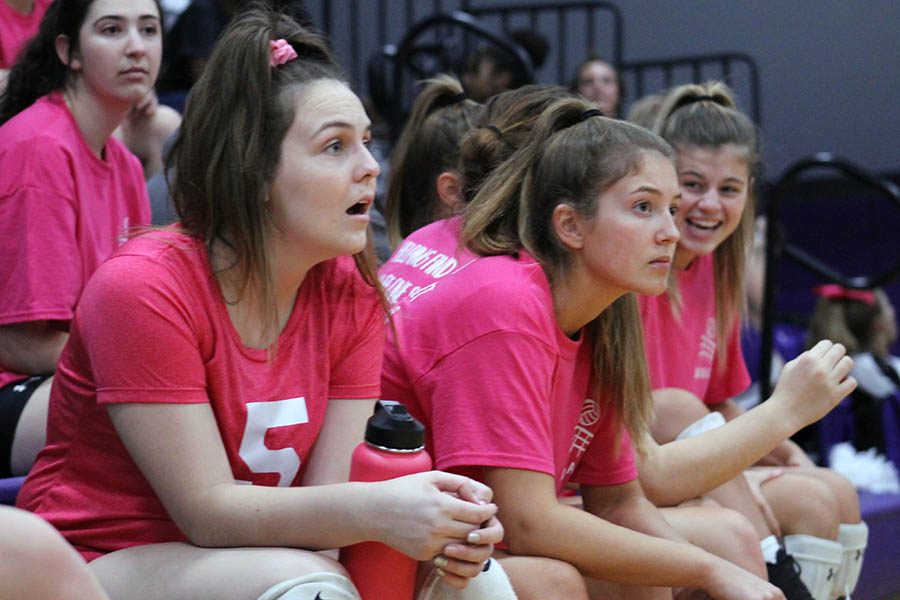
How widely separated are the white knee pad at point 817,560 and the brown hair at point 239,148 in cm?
123

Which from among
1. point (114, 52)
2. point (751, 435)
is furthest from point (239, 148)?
point (751, 435)

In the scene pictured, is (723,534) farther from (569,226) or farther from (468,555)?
(468,555)

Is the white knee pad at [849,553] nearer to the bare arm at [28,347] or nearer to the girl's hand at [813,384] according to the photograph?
the girl's hand at [813,384]

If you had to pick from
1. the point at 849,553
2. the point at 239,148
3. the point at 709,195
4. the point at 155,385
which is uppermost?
the point at 239,148

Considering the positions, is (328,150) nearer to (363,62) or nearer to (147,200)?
(147,200)

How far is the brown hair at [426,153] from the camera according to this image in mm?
2342

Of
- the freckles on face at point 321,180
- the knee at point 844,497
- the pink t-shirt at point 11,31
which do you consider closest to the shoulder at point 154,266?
the freckles on face at point 321,180

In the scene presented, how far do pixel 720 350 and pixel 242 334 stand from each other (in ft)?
4.26

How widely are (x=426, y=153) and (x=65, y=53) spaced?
666 millimetres

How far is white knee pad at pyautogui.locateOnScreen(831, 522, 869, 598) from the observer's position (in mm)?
2391

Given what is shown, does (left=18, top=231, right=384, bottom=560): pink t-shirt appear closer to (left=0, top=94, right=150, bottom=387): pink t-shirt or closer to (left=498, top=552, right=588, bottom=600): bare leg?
(left=498, top=552, right=588, bottom=600): bare leg

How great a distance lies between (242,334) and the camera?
5.09 ft

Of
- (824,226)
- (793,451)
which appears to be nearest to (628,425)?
(793,451)

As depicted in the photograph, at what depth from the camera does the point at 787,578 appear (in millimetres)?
2152
